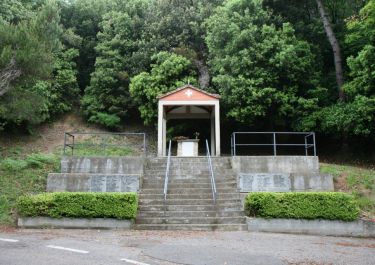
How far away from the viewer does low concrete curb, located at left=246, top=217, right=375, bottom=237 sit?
11047mm

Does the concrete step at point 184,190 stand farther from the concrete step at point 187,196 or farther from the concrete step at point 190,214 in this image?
the concrete step at point 190,214

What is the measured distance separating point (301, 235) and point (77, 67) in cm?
2213

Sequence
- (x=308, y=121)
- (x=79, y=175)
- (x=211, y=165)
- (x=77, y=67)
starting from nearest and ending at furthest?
(x=79, y=175), (x=211, y=165), (x=308, y=121), (x=77, y=67)

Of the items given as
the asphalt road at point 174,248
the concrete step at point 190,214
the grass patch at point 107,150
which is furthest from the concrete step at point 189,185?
the grass patch at point 107,150

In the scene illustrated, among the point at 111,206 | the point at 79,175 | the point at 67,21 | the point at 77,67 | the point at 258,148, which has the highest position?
the point at 67,21

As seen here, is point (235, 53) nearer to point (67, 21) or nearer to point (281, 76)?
point (281, 76)

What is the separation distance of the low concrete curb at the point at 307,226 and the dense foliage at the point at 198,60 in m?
7.12

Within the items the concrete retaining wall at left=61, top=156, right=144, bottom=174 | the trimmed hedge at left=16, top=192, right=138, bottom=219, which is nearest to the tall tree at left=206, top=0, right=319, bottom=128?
the concrete retaining wall at left=61, top=156, right=144, bottom=174

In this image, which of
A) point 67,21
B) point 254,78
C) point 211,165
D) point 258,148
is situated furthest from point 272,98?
point 67,21

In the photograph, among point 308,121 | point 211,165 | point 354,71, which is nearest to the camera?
point 211,165

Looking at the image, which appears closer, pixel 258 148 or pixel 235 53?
pixel 235 53

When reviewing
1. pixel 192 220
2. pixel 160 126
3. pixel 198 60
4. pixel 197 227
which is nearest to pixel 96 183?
pixel 192 220

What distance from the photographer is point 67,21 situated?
28.8m

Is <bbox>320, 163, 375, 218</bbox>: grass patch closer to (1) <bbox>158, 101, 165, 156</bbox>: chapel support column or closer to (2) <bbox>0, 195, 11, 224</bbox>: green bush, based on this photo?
(1) <bbox>158, 101, 165, 156</bbox>: chapel support column
